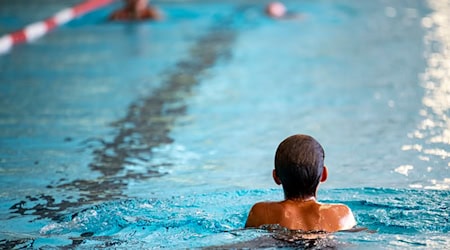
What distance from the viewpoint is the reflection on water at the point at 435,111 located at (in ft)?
14.9

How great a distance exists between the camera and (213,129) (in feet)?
18.5

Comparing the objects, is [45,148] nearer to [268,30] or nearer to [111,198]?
[111,198]

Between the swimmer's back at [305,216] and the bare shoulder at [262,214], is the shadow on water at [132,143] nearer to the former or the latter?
the bare shoulder at [262,214]

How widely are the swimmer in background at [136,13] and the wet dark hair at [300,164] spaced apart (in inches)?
353

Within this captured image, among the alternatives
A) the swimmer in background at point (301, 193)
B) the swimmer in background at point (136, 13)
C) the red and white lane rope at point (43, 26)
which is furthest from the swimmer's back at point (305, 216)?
the swimmer in background at point (136, 13)

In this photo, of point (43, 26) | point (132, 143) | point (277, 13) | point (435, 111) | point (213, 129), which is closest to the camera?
point (132, 143)

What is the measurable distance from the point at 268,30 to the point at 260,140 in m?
5.59

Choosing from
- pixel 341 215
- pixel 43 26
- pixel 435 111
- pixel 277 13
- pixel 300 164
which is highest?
pixel 43 26

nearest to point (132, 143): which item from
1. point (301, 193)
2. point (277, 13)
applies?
point (301, 193)

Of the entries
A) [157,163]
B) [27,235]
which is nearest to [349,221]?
[27,235]

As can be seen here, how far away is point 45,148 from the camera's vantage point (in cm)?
523

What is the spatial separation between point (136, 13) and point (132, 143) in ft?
22.1

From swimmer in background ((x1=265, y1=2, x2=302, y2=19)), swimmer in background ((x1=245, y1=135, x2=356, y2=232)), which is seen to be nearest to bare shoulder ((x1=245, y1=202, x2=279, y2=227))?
swimmer in background ((x1=245, y1=135, x2=356, y2=232))

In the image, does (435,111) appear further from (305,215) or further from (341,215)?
(305,215)
